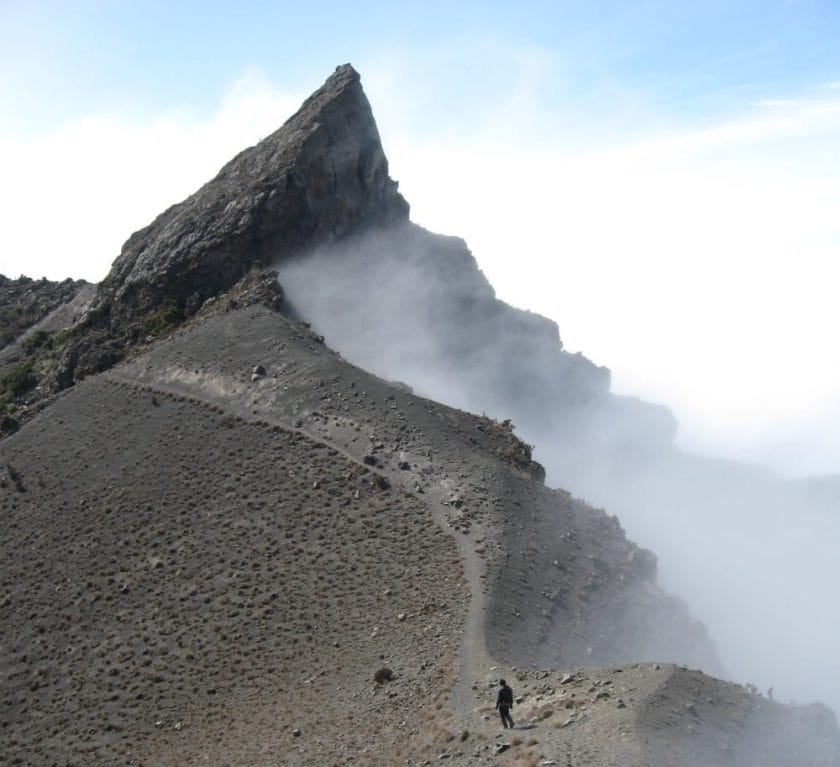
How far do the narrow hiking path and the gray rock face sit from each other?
42.8 ft

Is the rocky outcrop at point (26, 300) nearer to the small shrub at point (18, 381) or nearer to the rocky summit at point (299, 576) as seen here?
the small shrub at point (18, 381)

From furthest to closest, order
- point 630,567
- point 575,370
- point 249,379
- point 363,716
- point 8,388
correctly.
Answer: point 575,370, point 8,388, point 249,379, point 630,567, point 363,716

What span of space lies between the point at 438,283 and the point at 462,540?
139ft

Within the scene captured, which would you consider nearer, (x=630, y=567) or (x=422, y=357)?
(x=630, y=567)

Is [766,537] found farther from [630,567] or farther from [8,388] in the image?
[8,388]

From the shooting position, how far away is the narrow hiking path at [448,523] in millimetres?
31797

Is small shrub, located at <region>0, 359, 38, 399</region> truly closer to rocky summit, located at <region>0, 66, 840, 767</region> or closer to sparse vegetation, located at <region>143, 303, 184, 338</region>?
rocky summit, located at <region>0, 66, 840, 767</region>

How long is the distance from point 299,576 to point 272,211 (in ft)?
129

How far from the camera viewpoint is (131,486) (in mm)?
50781

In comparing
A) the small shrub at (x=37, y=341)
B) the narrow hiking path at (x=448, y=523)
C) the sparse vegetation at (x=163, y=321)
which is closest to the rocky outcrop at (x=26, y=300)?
the small shrub at (x=37, y=341)

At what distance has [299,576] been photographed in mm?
42219

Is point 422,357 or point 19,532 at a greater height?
point 422,357

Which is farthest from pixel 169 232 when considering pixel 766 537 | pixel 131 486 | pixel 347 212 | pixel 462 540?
pixel 766 537

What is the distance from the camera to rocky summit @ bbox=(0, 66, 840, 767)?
31.2 meters
